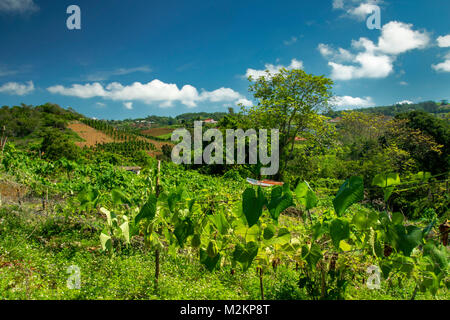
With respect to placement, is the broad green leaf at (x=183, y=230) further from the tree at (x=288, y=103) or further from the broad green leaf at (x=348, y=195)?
the tree at (x=288, y=103)

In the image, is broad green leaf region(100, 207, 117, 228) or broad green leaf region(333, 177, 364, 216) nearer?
broad green leaf region(333, 177, 364, 216)

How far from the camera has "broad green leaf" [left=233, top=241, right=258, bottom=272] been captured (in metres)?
0.81

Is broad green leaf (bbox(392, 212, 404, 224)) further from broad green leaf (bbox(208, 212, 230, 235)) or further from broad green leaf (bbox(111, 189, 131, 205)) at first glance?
broad green leaf (bbox(111, 189, 131, 205))

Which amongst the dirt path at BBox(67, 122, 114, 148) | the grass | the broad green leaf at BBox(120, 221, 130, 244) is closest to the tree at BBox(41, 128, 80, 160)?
the grass

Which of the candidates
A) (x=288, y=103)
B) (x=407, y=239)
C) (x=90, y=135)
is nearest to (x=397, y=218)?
(x=407, y=239)

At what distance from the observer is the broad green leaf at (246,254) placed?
31.8 inches

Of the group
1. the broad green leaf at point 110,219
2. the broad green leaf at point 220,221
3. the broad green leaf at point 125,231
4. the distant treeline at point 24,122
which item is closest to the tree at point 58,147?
the distant treeline at point 24,122

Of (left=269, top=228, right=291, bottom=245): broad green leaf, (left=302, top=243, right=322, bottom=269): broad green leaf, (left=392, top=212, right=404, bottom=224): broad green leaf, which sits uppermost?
(left=392, top=212, right=404, bottom=224): broad green leaf

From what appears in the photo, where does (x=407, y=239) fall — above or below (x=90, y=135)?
below

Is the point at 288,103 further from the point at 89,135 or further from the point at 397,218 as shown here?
the point at 89,135

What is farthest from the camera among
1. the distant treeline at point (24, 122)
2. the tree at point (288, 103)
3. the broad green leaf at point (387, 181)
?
the distant treeline at point (24, 122)

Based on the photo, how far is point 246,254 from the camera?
0.81 m

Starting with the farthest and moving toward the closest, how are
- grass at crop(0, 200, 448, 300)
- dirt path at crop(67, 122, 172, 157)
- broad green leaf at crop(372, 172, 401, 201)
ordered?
dirt path at crop(67, 122, 172, 157)
grass at crop(0, 200, 448, 300)
broad green leaf at crop(372, 172, 401, 201)

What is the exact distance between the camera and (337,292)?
3.51 feet
